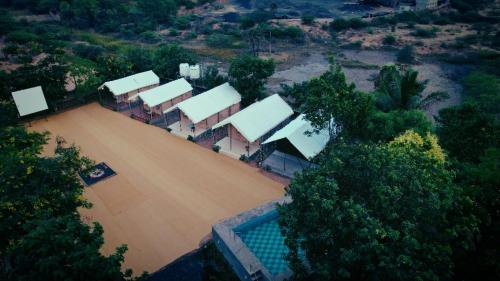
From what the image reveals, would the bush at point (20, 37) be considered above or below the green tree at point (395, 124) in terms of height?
above

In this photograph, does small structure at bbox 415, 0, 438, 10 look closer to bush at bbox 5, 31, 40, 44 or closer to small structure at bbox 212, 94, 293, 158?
small structure at bbox 212, 94, 293, 158

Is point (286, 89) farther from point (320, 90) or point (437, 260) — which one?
point (437, 260)

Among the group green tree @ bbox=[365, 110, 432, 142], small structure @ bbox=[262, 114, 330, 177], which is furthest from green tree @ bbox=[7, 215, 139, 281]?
green tree @ bbox=[365, 110, 432, 142]

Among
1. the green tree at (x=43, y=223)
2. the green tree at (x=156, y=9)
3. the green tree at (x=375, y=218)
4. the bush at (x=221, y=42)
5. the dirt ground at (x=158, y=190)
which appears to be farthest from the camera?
the green tree at (x=156, y=9)

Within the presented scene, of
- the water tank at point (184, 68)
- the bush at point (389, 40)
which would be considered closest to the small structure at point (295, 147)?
the water tank at point (184, 68)

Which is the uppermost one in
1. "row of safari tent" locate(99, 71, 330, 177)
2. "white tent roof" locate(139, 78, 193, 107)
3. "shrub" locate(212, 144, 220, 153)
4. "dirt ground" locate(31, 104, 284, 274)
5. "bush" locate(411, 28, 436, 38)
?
"bush" locate(411, 28, 436, 38)

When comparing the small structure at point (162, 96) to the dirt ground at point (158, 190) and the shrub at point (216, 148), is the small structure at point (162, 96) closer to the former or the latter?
the dirt ground at point (158, 190)

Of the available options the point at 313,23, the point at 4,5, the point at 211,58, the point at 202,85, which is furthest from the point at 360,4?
the point at 4,5
